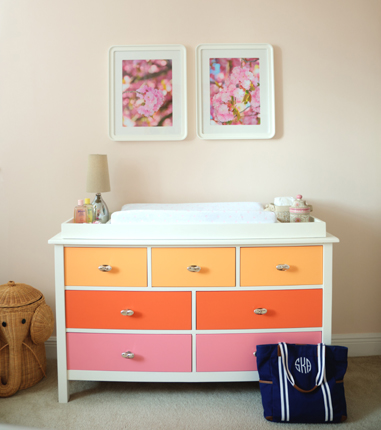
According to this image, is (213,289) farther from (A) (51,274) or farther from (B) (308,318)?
(A) (51,274)

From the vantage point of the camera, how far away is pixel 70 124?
241cm

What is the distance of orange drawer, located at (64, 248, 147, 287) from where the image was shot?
1957mm

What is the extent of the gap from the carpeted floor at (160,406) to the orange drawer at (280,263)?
0.60 meters

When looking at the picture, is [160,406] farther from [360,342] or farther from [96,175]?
[360,342]

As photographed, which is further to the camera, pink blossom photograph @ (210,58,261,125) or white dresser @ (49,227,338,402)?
pink blossom photograph @ (210,58,261,125)

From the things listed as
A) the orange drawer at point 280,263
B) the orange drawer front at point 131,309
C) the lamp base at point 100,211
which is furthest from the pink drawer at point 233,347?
the lamp base at point 100,211

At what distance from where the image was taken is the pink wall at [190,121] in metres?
2.35

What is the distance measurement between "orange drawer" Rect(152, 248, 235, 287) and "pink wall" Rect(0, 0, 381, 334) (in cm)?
56

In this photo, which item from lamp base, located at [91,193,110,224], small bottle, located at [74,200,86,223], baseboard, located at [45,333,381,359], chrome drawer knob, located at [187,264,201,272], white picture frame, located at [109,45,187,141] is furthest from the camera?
baseboard, located at [45,333,381,359]

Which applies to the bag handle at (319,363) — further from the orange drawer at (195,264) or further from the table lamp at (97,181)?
the table lamp at (97,181)

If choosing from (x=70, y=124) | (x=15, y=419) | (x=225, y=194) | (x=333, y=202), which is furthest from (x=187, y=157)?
(x=15, y=419)

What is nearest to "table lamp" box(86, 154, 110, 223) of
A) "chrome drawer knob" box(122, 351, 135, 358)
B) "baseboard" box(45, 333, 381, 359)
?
"chrome drawer knob" box(122, 351, 135, 358)

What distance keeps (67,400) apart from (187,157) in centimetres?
142

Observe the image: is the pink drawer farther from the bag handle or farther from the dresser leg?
the dresser leg
